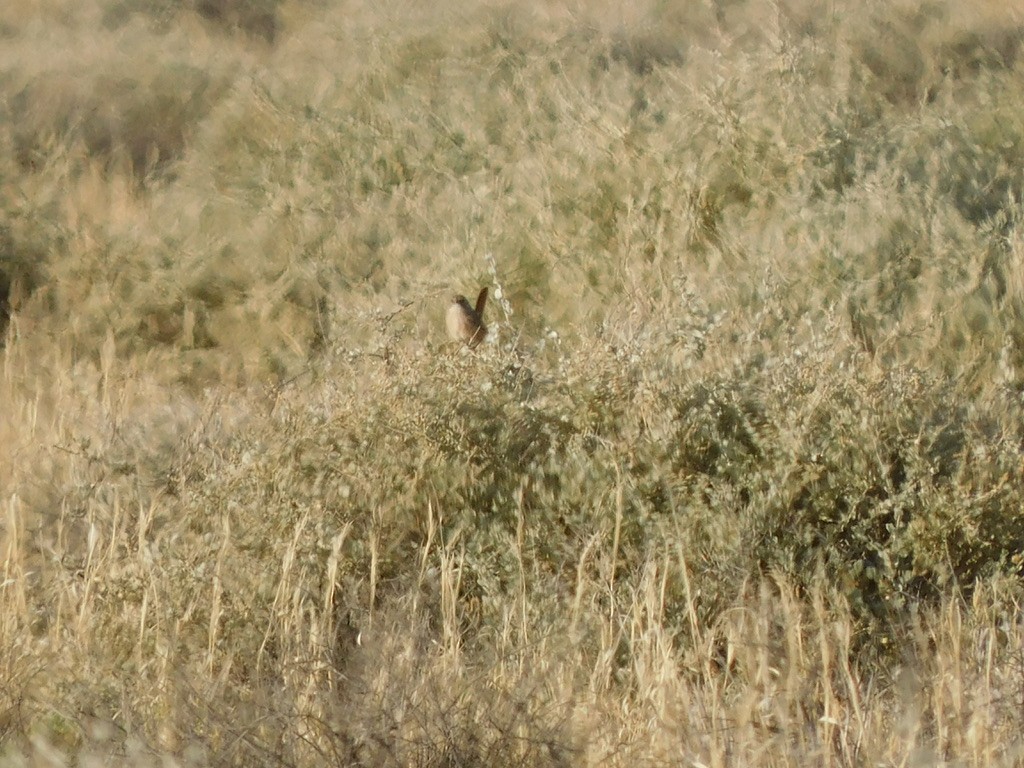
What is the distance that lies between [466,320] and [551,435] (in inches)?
56.8

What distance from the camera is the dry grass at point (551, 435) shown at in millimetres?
3277

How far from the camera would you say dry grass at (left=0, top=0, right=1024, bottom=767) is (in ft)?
10.8

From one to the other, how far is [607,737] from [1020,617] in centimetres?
137

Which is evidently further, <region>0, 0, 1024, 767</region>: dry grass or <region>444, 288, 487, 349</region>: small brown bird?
<region>444, 288, 487, 349</region>: small brown bird

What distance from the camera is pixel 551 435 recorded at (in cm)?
437

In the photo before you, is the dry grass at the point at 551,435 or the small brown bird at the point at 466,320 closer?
the dry grass at the point at 551,435

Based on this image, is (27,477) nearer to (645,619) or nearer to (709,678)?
(645,619)

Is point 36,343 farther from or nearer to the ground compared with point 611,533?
nearer to the ground

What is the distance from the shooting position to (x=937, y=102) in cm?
738

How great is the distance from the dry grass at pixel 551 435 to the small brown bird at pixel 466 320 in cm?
21

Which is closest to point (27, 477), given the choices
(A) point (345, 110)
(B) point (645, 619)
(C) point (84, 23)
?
(B) point (645, 619)

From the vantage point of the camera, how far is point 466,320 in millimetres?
5715

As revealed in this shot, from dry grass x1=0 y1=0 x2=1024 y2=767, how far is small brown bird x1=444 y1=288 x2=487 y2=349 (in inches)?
8.2

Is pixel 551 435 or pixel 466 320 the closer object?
pixel 551 435
